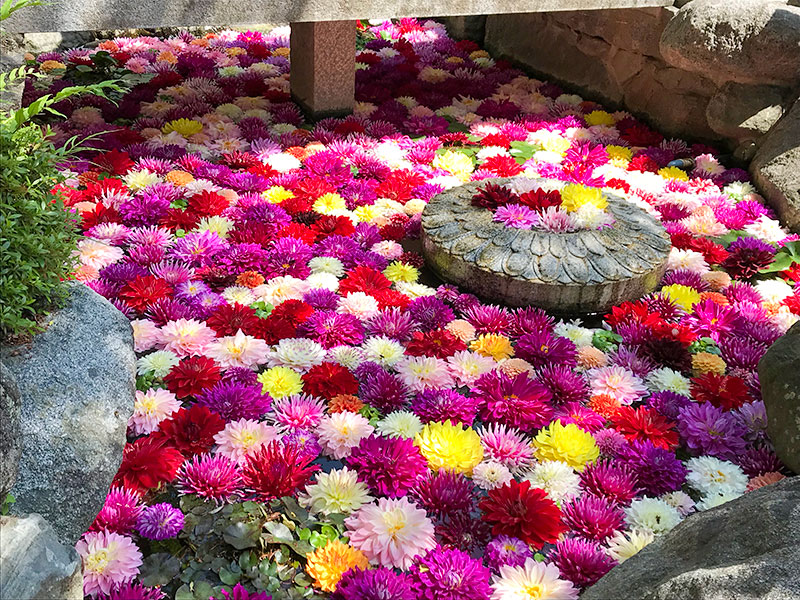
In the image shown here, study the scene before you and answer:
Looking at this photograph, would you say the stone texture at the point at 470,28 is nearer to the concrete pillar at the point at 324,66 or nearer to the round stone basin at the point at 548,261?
the concrete pillar at the point at 324,66

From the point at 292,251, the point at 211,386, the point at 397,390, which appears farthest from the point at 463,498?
the point at 292,251

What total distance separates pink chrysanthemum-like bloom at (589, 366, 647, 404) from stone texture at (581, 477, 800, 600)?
0.93 metres

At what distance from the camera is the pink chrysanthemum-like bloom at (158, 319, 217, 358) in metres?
2.87

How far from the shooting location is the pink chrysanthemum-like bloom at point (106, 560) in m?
1.91

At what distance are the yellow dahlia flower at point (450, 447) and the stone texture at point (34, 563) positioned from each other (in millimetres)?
1155

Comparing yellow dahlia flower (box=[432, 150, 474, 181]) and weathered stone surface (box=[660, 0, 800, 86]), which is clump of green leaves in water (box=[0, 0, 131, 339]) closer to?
yellow dahlia flower (box=[432, 150, 474, 181])

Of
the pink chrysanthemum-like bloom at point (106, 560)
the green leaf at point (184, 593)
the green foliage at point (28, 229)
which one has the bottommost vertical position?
the green leaf at point (184, 593)

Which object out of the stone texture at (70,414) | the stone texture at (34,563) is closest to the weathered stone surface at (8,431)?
the stone texture at (34,563)

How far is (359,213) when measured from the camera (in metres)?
4.07

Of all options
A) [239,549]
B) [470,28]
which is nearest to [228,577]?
[239,549]

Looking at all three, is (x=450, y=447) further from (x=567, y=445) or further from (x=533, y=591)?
(x=533, y=591)

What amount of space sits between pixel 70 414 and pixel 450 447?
3.68 ft

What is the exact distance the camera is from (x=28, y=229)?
6.30 feet

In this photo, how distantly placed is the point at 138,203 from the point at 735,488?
9.63ft
